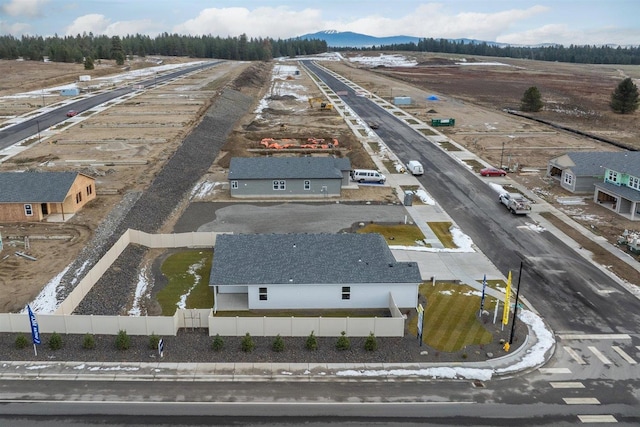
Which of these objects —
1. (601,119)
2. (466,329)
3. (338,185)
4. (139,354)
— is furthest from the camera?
(601,119)

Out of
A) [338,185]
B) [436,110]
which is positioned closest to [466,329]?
[338,185]

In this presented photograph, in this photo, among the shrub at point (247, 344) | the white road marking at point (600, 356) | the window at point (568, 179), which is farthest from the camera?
the window at point (568, 179)

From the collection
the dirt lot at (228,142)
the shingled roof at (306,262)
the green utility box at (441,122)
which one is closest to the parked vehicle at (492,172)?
the dirt lot at (228,142)

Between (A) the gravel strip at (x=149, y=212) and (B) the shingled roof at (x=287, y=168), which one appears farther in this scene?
(B) the shingled roof at (x=287, y=168)

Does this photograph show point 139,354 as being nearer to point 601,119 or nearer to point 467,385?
point 467,385

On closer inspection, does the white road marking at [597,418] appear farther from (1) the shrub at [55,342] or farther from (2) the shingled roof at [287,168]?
(2) the shingled roof at [287,168]

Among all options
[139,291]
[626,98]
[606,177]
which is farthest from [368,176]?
[626,98]

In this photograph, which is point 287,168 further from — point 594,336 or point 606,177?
point 594,336
